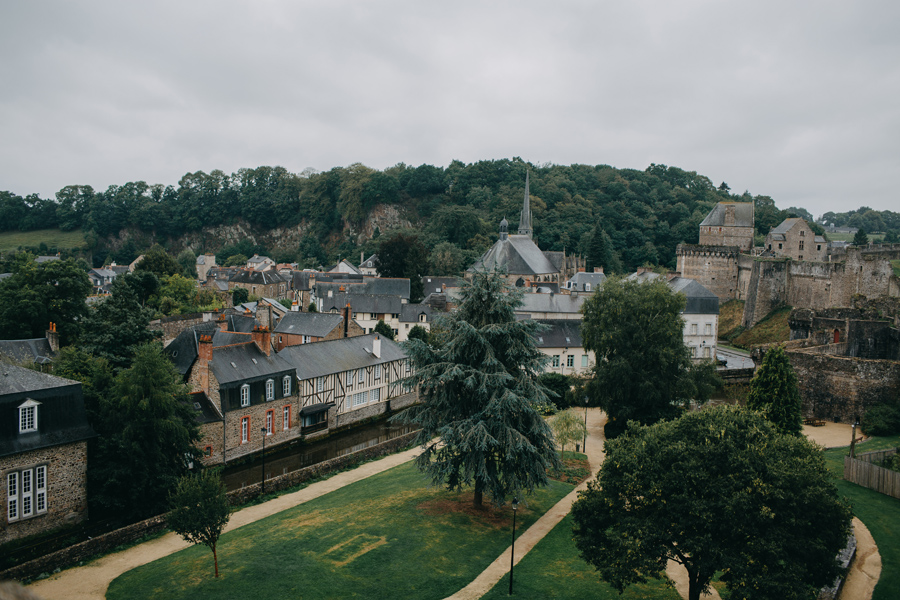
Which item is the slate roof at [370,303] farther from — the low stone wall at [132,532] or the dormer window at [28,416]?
the dormer window at [28,416]

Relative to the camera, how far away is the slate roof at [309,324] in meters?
34.8

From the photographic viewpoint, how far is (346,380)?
2938cm

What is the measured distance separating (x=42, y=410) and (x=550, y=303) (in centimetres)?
3098

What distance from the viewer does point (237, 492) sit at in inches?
743

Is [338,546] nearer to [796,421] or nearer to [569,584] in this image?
[569,584]

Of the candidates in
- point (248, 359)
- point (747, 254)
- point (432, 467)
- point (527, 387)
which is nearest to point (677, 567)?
point (527, 387)

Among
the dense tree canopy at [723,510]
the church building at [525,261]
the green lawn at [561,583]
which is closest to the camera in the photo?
the dense tree canopy at [723,510]

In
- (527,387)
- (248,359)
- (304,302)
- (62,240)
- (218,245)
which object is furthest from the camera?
(218,245)

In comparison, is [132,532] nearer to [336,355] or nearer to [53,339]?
[336,355]

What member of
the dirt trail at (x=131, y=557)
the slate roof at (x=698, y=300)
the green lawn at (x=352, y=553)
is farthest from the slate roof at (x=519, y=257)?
the green lawn at (x=352, y=553)

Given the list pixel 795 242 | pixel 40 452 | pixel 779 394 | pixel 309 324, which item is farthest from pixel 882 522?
pixel 795 242

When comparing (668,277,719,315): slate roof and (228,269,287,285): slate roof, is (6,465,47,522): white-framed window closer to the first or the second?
(668,277,719,315): slate roof

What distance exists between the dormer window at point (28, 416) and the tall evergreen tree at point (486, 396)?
10.3 m

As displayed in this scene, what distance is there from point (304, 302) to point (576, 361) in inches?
1259
